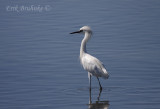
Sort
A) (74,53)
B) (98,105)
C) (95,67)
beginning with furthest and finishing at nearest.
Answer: (74,53) → (95,67) → (98,105)

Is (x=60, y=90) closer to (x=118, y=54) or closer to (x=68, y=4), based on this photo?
(x=118, y=54)

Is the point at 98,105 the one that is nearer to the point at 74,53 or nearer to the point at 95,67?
the point at 95,67

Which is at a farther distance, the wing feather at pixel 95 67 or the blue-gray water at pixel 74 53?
the wing feather at pixel 95 67

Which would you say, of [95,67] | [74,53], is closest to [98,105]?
[95,67]

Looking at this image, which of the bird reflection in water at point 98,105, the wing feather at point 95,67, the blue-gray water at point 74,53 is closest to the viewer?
the bird reflection in water at point 98,105

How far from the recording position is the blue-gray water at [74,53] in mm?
11034

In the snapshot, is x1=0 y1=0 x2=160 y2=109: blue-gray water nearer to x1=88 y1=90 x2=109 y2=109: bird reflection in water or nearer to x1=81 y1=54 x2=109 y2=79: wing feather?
x1=88 y1=90 x2=109 y2=109: bird reflection in water

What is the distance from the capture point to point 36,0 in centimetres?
2322

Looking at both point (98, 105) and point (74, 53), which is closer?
point (98, 105)

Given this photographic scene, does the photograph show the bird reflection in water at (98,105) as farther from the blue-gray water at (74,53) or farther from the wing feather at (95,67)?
the wing feather at (95,67)

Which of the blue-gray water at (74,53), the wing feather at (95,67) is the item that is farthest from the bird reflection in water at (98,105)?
the wing feather at (95,67)

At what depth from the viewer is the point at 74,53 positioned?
1509 centimetres

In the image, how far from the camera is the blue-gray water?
11.0m

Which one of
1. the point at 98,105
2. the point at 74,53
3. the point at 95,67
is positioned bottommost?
the point at 98,105
